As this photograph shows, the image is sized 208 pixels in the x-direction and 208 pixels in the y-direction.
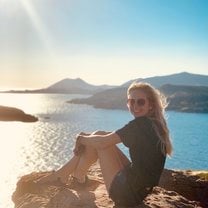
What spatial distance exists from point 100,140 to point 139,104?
123 centimetres

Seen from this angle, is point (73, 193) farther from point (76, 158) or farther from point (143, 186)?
point (143, 186)

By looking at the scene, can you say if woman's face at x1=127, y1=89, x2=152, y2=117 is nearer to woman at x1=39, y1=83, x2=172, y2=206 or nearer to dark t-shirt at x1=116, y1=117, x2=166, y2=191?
woman at x1=39, y1=83, x2=172, y2=206

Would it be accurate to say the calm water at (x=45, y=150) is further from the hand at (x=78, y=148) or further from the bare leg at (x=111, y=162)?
the bare leg at (x=111, y=162)

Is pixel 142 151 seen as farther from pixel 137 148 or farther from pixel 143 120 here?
pixel 143 120

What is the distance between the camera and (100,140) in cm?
903

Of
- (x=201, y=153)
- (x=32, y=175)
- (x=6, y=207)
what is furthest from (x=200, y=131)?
(x=32, y=175)

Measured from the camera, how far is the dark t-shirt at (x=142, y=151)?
8.32 m

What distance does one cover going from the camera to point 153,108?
8.66 meters

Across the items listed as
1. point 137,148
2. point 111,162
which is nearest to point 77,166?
point 111,162

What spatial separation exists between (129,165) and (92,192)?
201 centimetres

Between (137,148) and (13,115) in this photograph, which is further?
(13,115)

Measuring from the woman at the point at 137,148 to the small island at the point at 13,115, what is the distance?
160 meters

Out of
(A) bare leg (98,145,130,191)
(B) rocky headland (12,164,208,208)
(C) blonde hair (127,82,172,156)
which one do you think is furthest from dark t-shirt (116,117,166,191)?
(B) rocky headland (12,164,208,208)

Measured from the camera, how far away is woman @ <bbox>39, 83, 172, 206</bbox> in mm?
8359
